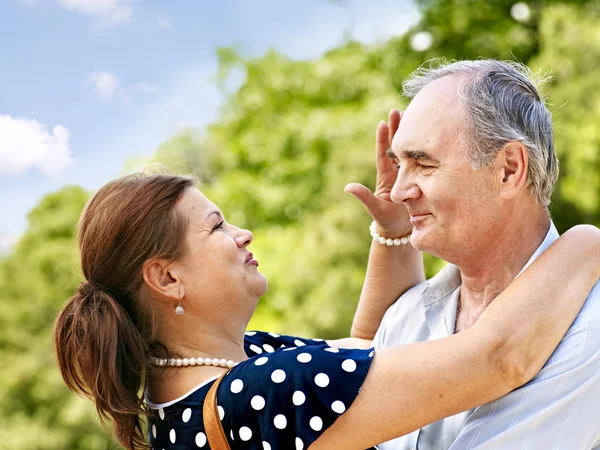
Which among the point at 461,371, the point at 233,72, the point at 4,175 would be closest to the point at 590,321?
the point at 461,371

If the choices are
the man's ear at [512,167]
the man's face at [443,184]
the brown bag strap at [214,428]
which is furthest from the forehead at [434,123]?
the brown bag strap at [214,428]

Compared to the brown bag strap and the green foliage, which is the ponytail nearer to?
the brown bag strap

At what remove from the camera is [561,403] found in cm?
178

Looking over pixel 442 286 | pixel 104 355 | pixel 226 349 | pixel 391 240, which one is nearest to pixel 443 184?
pixel 442 286

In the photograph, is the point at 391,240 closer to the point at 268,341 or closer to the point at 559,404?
the point at 268,341

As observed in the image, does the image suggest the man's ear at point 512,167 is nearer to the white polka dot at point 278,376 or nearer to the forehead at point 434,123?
the forehead at point 434,123

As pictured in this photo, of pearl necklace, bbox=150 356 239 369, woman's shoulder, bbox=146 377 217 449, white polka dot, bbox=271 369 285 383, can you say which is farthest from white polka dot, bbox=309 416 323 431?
pearl necklace, bbox=150 356 239 369

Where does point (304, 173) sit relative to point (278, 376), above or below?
above

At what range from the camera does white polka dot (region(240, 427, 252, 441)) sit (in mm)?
1761

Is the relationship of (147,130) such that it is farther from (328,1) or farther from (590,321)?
(590,321)

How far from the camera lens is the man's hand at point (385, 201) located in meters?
2.40

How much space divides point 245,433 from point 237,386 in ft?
0.34

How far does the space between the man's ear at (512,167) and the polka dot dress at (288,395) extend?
0.61 metres

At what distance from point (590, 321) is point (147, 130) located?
1054 centimetres
